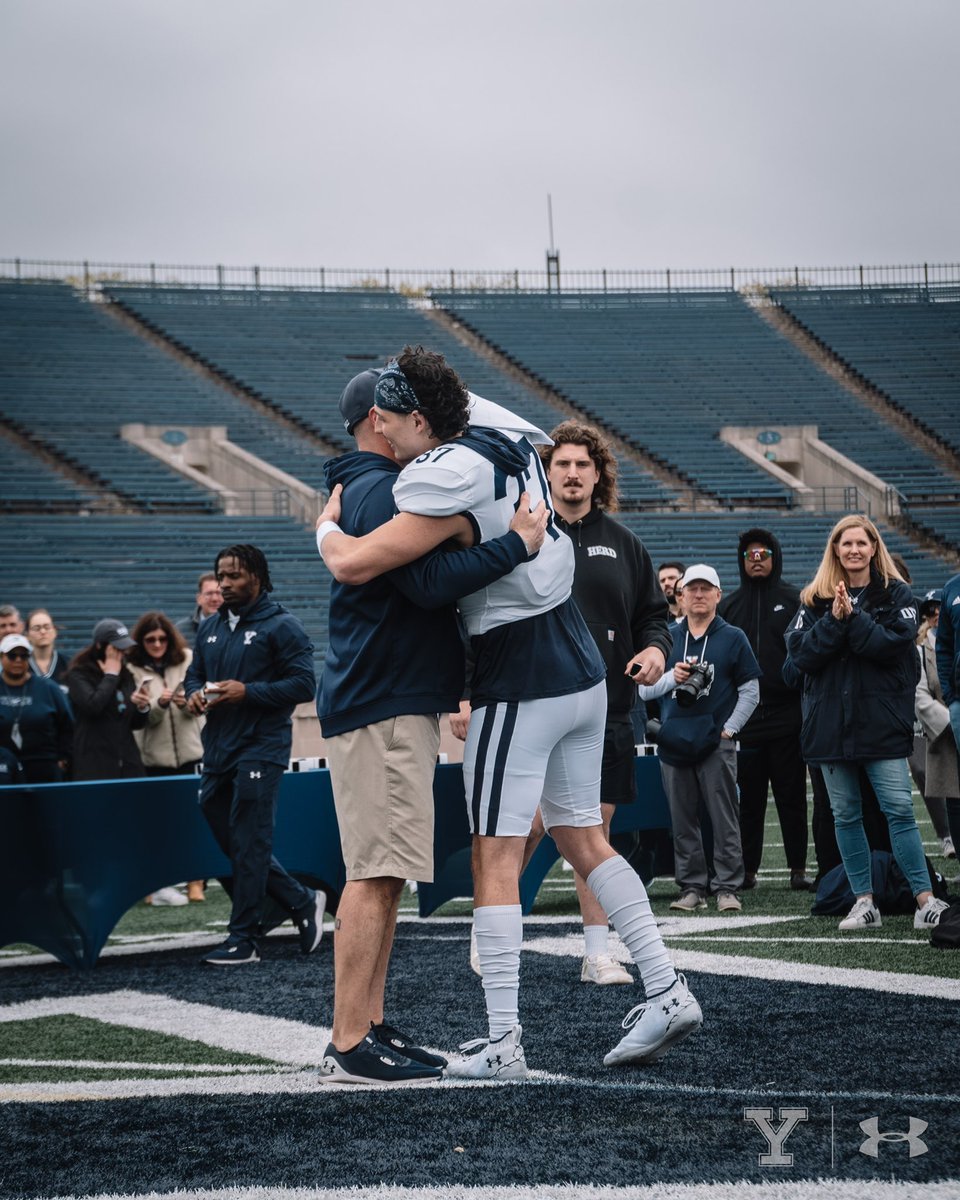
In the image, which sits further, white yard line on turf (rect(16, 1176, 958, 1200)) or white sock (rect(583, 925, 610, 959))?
white sock (rect(583, 925, 610, 959))

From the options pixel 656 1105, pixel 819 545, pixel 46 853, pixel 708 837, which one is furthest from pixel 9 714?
pixel 819 545

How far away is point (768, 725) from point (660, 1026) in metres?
5.25

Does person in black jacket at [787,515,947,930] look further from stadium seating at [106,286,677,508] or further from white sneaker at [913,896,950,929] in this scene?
stadium seating at [106,286,677,508]

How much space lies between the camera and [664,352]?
35.4 meters

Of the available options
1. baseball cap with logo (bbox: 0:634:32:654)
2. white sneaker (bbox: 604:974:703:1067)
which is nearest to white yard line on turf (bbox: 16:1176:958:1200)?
white sneaker (bbox: 604:974:703:1067)

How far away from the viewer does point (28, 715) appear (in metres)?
9.20

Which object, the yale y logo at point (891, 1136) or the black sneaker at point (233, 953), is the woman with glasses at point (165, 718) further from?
the yale y logo at point (891, 1136)

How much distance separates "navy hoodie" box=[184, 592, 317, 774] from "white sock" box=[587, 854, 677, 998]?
2951 mm

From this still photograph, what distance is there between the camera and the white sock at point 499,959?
12.5 ft

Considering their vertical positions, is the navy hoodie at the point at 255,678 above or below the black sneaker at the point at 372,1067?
above

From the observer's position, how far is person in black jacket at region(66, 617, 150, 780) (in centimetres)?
956

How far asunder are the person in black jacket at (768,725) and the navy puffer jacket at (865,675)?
193 cm

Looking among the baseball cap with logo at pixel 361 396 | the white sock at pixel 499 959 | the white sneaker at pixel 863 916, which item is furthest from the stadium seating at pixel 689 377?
the white sock at pixel 499 959

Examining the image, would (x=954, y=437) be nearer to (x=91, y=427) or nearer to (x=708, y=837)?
(x=91, y=427)
